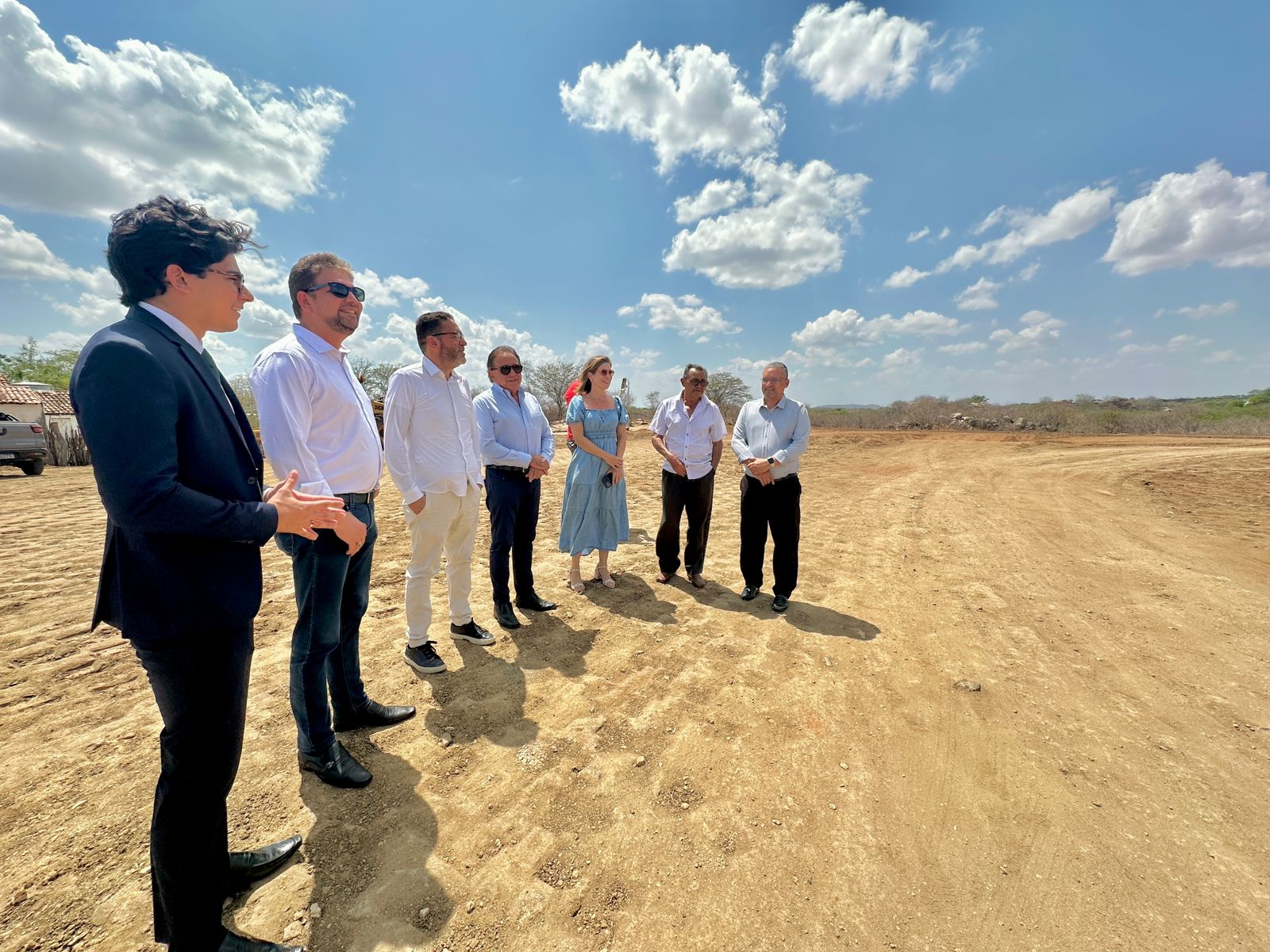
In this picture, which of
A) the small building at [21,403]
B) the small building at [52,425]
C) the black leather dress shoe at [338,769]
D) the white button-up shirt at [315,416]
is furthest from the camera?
the small building at [52,425]

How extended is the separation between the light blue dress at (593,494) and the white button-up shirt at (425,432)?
1.35 meters

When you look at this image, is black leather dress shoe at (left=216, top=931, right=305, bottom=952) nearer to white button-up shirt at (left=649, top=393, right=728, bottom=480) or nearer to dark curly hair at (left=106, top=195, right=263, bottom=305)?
A: dark curly hair at (left=106, top=195, right=263, bottom=305)

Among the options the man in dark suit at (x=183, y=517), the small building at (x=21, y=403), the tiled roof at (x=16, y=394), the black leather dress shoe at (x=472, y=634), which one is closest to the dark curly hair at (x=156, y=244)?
the man in dark suit at (x=183, y=517)

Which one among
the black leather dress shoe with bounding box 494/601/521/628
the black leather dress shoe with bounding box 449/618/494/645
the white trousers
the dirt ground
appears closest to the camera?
the dirt ground

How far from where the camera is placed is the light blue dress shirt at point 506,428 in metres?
3.46

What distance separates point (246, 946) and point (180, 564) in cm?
116

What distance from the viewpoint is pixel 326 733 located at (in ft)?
7.07

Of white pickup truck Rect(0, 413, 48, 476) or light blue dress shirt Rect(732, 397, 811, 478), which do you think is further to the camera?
white pickup truck Rect(0, 413, 48, 476)

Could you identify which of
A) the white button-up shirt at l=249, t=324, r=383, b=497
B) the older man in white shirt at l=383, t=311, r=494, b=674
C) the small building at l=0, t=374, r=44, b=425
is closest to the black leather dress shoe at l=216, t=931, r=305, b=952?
the white button-up shirt at l=249, t=324, r=383, b=497

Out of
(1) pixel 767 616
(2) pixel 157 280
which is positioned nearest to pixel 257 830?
(2) pixel 157 280

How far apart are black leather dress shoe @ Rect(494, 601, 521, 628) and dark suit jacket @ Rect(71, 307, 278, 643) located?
2.30 meters

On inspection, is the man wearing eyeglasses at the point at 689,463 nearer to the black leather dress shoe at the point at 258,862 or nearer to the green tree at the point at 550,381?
the black leather dress shoe at the point at 258,862

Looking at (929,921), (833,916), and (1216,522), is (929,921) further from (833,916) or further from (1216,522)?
(1216,522)

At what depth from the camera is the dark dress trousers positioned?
1158 mm
